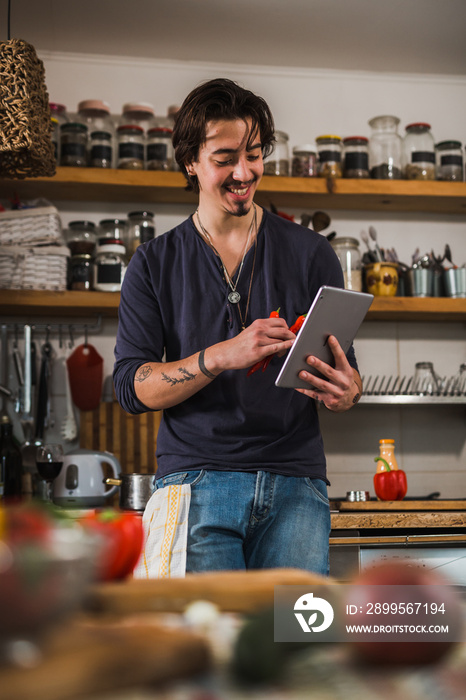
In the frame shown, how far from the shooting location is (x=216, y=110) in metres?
1.38

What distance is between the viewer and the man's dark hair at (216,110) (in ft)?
4.49

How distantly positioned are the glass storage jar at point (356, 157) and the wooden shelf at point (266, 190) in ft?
0.20

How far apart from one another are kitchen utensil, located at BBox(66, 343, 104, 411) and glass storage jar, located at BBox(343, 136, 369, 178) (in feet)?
4.04

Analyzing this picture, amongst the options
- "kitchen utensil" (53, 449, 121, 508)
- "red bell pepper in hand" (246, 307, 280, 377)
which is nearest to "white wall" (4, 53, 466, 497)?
"kitchen utensil" (53, 449, 121, 508)

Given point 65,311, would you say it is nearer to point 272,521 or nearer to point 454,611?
point 272,521

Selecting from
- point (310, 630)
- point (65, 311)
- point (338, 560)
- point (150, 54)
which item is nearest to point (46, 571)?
point (310, 630)

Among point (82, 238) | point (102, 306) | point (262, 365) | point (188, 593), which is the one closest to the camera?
point (188, 593)

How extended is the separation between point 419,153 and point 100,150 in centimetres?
125

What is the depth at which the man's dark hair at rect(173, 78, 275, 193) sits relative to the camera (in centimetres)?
137

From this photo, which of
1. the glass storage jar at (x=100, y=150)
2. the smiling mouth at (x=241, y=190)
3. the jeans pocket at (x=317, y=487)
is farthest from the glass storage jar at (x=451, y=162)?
the jeans pocket at (x=317, y=487)

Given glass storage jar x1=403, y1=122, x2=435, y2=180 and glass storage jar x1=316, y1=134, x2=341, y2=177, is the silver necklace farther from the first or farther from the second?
glass storage jar x1=403, y1=122, x2=435, y2=180

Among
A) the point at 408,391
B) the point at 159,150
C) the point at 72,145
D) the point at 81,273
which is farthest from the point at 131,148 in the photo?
the point at 408,391

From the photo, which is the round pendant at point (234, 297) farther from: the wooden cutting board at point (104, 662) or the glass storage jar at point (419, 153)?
the glass storage jar at point (419, 153)

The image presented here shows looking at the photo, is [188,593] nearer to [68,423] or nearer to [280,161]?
[68,423]
